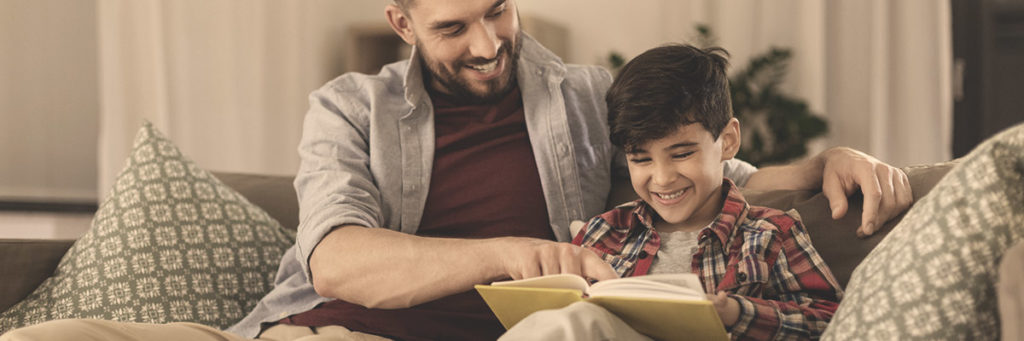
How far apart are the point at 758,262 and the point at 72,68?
2.52 meters

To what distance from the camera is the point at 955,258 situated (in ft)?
3.04

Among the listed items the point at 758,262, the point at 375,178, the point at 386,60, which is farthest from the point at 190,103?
the point at 758,262

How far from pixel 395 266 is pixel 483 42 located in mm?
505

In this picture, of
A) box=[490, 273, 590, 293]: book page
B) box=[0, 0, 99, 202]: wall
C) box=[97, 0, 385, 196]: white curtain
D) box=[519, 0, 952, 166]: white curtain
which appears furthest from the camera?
box=[519, 0, 952, 166]: white curtain

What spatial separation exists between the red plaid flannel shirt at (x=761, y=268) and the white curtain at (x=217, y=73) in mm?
2180

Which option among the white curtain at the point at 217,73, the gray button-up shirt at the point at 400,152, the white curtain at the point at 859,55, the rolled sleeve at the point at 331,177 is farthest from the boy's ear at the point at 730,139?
the white curtain at the point at 859,55

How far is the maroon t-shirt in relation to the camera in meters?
1.58

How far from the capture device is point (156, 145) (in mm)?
1923

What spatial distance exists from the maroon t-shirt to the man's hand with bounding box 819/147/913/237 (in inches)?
21.1

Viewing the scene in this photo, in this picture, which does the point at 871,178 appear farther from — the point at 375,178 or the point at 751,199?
the point at 375,178

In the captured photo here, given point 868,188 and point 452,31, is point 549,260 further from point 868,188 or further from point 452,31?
point 452,31

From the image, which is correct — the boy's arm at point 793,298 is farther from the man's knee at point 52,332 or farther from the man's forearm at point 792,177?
the man's knee at point 52,332

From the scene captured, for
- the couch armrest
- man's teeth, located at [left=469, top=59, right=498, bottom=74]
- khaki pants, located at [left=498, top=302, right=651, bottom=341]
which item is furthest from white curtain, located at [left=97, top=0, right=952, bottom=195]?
khaki pants, located at [left=498, top=302, right=651, bottom=341]

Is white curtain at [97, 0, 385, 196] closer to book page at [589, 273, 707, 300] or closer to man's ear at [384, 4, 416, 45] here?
man's ear at [384, 4, 416, 45]
